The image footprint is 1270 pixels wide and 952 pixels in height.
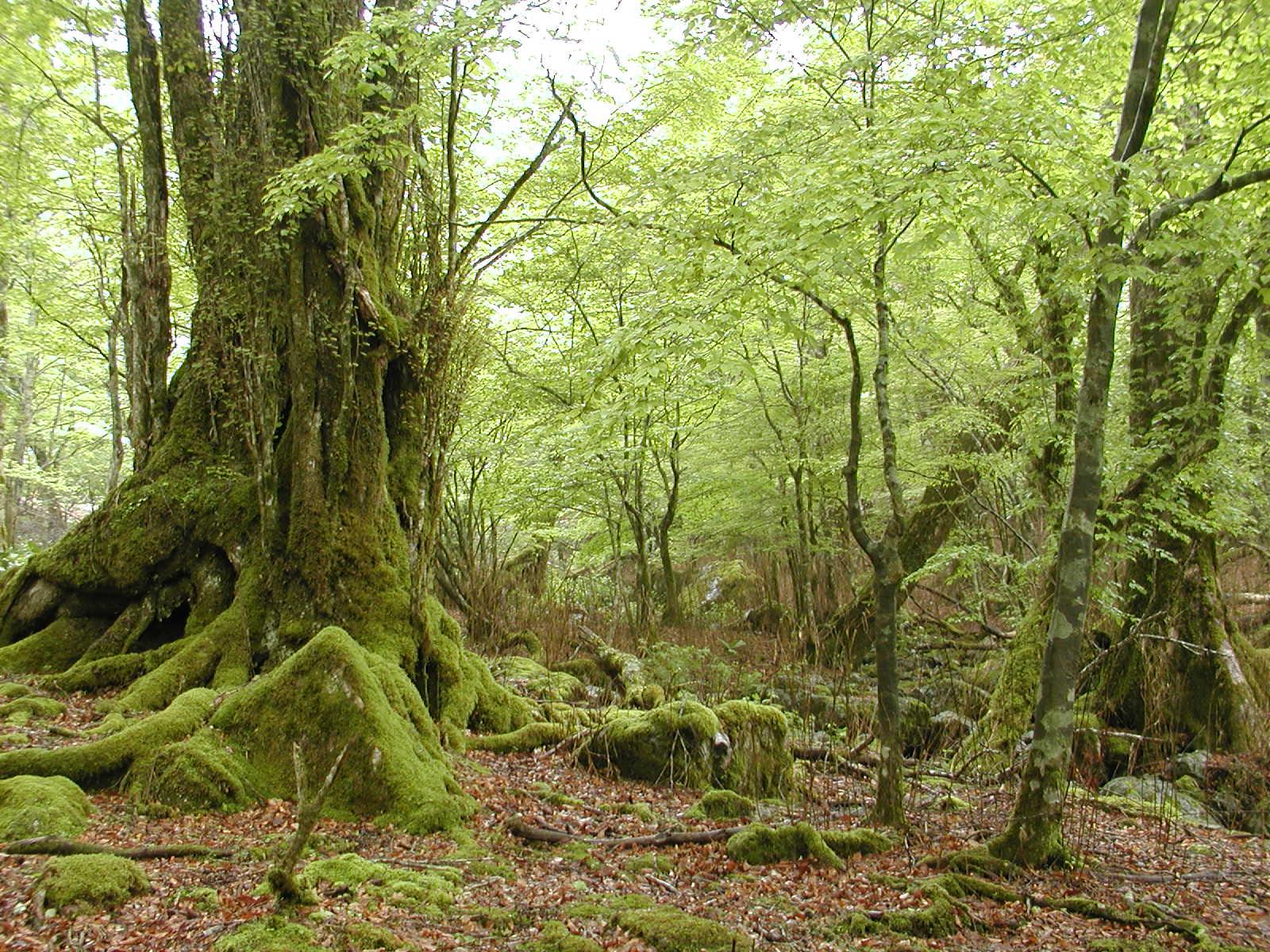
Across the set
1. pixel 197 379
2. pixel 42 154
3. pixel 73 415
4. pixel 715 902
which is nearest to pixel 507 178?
Answer: pixel 197 379

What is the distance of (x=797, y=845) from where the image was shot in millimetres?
4547

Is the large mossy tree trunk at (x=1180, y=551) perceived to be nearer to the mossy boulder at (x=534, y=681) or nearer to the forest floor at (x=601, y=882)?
the forest floor at (x=601, y=882)

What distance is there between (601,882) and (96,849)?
2.24 m

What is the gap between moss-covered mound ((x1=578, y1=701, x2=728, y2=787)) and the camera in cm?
617

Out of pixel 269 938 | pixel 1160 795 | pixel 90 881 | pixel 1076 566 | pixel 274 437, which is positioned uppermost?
pixel 274 437

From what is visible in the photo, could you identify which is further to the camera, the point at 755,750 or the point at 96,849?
the point at 755,750

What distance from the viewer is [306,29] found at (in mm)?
6152

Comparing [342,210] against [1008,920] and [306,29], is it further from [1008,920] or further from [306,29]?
[1008,920]

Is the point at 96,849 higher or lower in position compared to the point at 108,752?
lower

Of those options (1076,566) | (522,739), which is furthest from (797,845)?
(522,739)

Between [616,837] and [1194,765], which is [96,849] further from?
[1194,765]

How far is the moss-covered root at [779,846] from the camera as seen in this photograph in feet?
14.7

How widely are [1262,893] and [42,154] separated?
49.2 feet

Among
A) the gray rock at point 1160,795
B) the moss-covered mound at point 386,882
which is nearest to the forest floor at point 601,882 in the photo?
the moss-covered mound at point 386,882
